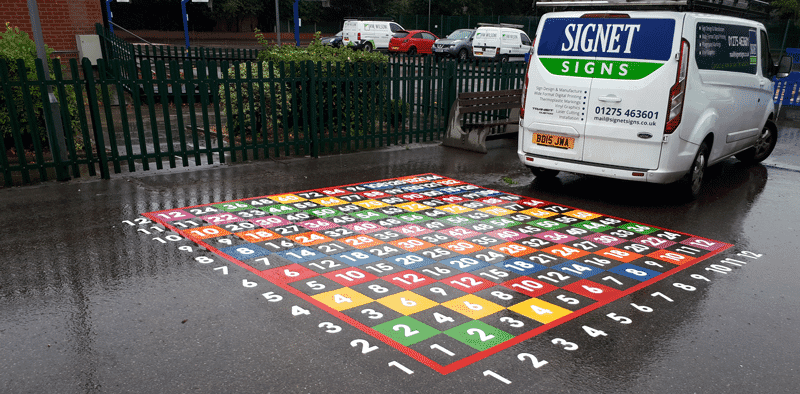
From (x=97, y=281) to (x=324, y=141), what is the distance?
209 inches

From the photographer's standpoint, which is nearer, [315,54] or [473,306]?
[473,306]

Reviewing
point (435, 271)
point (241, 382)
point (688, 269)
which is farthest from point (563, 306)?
point (241, 382)

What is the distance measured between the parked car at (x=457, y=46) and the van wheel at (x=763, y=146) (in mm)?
23781

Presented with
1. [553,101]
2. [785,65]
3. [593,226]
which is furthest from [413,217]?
[785,65]

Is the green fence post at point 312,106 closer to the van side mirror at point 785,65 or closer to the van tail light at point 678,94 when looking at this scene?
the van tail light at point 678,94

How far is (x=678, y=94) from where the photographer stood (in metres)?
6.65

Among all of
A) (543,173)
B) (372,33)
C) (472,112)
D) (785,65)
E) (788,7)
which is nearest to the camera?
(543,173)

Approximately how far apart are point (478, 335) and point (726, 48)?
5.87 meters

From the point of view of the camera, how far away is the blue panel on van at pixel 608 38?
22.0 feet

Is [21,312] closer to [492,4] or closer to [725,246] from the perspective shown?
[725,246]

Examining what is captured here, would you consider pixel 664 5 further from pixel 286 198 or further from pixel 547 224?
pixel 286 198

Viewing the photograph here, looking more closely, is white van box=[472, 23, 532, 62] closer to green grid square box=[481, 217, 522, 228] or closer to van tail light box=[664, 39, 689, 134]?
van tail light box=[664, 39, 689, 134]

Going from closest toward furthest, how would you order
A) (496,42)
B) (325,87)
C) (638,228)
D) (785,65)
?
(638,228), (785,65), (325,87), (496,42)

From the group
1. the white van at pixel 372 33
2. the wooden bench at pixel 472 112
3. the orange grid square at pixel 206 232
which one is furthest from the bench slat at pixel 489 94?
the white van at pixel 372 33
